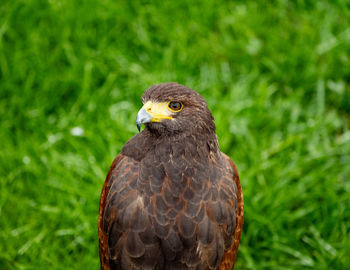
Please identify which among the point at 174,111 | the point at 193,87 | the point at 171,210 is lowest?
the point at 193,87

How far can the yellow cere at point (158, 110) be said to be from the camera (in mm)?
3148

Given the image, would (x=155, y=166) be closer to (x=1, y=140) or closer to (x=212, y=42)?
(x=1, y=140)

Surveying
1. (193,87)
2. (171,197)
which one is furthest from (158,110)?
(193,87)

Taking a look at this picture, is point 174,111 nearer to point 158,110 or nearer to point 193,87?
point 158,110

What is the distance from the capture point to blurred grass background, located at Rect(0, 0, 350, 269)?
14.5 feet

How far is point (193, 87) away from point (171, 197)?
2.64 meters

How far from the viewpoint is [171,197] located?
10.2ft

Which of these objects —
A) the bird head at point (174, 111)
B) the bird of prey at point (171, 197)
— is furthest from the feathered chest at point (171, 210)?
the bird head at point (174, 111)

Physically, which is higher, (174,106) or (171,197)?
(174,106)

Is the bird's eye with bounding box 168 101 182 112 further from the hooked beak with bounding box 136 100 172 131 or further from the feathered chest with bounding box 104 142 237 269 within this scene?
the feathered chest with bounding box 104 142 237 269

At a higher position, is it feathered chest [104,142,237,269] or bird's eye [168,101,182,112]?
bird's eye [168,101,182,112]

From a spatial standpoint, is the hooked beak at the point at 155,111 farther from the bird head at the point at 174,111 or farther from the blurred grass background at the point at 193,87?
the blurred grass background at the point at 193,87

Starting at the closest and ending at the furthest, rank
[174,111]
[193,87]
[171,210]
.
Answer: [171,210] < [174,111] < [193,87]

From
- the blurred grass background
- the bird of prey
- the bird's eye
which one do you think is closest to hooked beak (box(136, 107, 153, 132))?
the bird of prey
